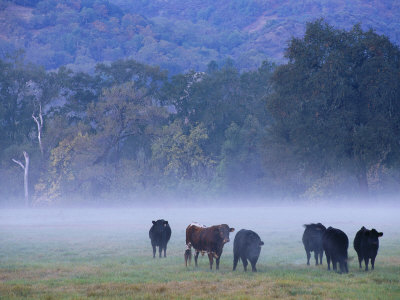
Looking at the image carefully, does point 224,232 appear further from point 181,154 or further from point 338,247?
point 181,154

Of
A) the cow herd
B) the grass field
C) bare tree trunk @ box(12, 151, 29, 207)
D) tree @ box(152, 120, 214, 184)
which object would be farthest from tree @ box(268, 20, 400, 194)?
bare tree trunk @ box(12, 151, 29, 207)

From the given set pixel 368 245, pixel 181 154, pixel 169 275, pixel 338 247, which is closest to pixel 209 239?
pixel 169 275

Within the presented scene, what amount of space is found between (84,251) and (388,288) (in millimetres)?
13220

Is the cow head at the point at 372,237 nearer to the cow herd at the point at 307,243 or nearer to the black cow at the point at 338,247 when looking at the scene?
the cow herd at the point at 307,243

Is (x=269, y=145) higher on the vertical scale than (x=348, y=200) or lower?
higher

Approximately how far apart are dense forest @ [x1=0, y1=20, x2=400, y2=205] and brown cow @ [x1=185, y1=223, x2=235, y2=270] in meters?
26.9

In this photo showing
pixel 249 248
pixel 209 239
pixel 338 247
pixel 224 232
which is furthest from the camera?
pixel 209 239

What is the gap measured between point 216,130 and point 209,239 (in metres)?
55.3

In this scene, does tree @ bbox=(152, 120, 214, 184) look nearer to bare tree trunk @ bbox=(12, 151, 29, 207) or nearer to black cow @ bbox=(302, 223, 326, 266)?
bare tree trunk @ bbox=(12, 151, 29, 207)

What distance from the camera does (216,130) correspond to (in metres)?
71.8

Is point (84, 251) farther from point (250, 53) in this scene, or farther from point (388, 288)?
point (250, 53)

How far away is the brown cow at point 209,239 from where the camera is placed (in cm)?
1641

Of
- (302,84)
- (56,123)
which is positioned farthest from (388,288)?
(56,123)

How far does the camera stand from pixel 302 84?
150 ft
